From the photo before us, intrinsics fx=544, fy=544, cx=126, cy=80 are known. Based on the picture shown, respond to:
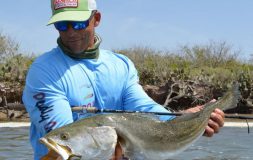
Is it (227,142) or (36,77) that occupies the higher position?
(36,77)

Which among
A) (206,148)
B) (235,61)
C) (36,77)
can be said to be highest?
(36,77)

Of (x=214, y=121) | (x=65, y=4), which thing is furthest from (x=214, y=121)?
(x=65, y=4)

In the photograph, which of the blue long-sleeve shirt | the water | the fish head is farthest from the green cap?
the water

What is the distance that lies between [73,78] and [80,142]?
1.00 meters

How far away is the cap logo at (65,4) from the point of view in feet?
14.2

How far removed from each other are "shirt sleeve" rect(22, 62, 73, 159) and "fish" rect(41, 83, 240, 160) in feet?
1.95

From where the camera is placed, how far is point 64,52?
4320mm

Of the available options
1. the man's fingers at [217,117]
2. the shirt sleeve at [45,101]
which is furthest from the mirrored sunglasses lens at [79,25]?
the man's fingers at [217,117]

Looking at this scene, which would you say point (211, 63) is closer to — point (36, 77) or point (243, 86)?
point (243, 86)

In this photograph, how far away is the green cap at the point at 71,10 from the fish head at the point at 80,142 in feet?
3.82

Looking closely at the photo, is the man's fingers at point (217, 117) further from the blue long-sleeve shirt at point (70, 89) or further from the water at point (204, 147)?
the water at point (204, 147)

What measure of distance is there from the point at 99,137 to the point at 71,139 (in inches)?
7.2

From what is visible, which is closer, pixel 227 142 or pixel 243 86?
pixel 227 142

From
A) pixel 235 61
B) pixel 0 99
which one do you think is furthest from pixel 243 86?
pixel 235 61
